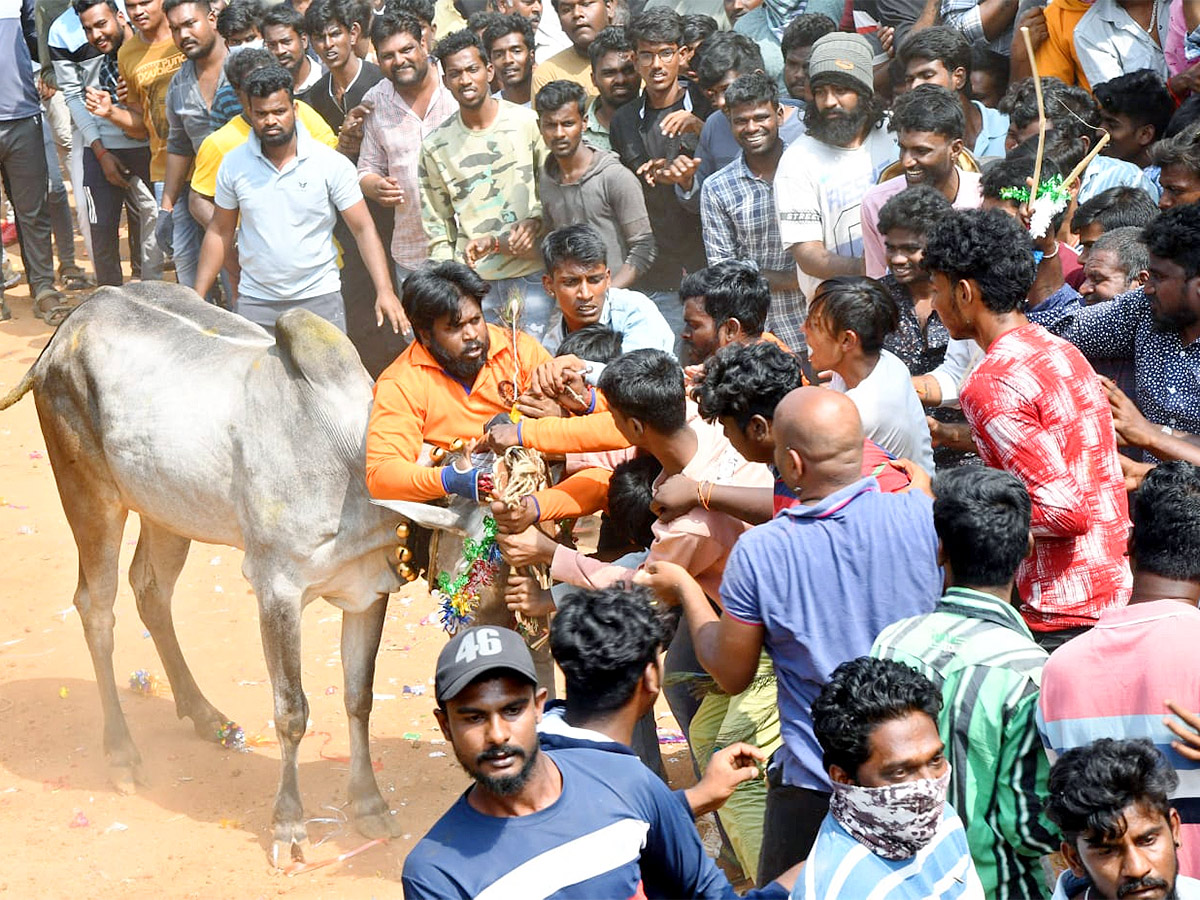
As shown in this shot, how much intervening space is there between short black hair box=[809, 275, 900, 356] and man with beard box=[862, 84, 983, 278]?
162 cm

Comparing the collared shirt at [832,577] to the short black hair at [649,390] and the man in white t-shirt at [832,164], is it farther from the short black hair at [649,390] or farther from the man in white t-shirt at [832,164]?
the man in white t-shirt at [832,164]

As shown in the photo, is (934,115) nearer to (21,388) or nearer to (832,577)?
(832,577)

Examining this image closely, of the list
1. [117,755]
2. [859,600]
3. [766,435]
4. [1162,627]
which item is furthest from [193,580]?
[1162,627]

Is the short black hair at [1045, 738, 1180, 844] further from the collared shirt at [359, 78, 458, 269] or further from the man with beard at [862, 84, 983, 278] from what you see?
the collared shirt at [359, 78, 458, 269]

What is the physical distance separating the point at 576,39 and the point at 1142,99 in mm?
4249

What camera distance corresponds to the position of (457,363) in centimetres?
577

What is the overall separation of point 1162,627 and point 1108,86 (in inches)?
191

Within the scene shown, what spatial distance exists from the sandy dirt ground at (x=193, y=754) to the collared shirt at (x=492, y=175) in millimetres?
2212

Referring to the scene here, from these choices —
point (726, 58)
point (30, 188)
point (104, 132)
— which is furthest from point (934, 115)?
point (30, 188)

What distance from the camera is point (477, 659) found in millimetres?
3201

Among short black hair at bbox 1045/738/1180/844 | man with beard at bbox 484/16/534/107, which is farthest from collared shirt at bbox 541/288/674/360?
man with beard at bbox 484/16/534/107

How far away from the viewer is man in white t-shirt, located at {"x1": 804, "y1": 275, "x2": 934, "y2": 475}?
16.1 ft

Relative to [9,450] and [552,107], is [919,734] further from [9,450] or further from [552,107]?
[9,450]

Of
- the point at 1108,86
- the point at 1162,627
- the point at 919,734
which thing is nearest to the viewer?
the point at 919,734
